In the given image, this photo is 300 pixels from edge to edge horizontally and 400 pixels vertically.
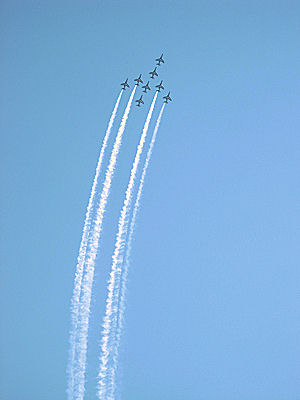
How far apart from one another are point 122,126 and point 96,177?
20.3 feet

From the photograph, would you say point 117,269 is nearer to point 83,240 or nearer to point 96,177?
point 83,240

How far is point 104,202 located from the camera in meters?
53.2

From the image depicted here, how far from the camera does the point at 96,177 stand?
176 ft

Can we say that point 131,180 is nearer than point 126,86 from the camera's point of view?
Yes

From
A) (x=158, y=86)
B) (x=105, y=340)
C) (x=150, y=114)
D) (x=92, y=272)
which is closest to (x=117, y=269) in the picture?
(x=92, y=272)

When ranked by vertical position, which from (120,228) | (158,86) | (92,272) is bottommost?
(92,272)

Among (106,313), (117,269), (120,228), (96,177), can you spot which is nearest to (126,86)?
(96,177)

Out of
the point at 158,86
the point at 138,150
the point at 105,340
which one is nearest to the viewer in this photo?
the point at 105,340

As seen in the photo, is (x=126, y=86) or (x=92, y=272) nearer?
(x=92, y=272)

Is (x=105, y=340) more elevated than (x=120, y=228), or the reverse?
(x=120, y=228)

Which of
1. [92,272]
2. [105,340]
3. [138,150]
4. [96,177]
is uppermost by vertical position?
[138,150]

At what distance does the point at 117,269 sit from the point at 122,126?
14154 millimetres

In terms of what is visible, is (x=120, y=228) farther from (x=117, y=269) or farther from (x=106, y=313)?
(x=106, y=313)

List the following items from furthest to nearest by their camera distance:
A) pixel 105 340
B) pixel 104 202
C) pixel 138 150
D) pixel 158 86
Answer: pixel 158 86 < pixel 138 150 < pixel 104 202 < pixel 105 340
